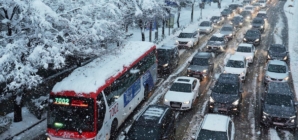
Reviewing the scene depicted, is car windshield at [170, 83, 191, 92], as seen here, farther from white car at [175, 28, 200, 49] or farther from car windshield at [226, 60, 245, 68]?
white car at [175, 28, 200, 49]

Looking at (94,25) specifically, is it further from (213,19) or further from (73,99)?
(213,19)

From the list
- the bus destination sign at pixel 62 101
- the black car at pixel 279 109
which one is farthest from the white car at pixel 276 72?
the bus destination sign at pixel 62 101

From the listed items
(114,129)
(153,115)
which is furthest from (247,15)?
(153,115)

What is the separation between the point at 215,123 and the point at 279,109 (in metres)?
4.75

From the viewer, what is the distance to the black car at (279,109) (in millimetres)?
16516

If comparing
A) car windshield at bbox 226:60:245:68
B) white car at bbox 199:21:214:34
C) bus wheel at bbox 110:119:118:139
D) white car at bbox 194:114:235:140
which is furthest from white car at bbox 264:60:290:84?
white car at bbox 199:21:214:34

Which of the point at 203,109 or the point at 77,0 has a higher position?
the point at 77,0

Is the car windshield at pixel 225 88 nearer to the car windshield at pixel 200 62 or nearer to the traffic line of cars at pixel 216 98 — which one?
the traffic line of cars at pixel 216 98

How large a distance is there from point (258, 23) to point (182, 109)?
94.8 ft

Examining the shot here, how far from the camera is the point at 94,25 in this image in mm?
17172

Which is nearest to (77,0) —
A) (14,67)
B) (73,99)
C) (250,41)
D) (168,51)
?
(14,67)

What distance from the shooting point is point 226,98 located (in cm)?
1852

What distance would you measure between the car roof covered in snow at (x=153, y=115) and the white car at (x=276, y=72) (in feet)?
36.0

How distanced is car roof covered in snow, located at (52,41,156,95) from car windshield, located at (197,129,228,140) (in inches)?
188
